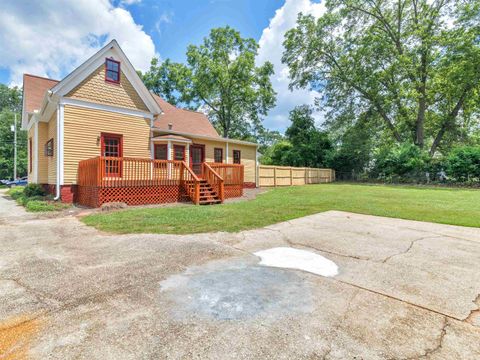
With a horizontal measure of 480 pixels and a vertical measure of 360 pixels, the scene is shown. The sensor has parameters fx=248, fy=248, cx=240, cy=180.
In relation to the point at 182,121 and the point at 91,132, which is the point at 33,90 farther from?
the point at 182,121

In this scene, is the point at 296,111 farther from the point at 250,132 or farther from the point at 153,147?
the point at 153,147

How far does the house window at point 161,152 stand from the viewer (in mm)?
13391

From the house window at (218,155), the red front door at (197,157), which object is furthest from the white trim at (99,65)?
the house window at (218,155)

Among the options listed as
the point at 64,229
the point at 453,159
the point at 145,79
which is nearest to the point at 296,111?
the point at 453,159

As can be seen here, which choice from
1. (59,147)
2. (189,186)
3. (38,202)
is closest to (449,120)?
(189,186)

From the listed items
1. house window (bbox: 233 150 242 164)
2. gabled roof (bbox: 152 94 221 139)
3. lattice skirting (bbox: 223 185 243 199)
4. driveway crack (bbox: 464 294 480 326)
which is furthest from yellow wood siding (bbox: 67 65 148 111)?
driveway crack (bbox: 464 294 480 326)

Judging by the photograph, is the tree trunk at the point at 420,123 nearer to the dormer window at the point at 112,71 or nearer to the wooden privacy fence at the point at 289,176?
the wooden privacy fence at the point at 289,176

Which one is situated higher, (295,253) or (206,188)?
(206,188)

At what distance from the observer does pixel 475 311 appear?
8.08 ft

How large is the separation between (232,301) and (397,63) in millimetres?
27532

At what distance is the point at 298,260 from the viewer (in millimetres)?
3926

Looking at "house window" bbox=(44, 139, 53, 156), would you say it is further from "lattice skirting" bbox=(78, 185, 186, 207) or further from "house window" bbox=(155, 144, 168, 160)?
"house window" bbox=(155, 144, 168, 160)

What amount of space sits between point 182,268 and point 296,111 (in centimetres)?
2876

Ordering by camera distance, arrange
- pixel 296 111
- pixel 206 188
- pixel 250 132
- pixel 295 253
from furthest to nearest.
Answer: pixel 250 132 < pixel 296 111 < pixel 206 188 < pixel 295 253
